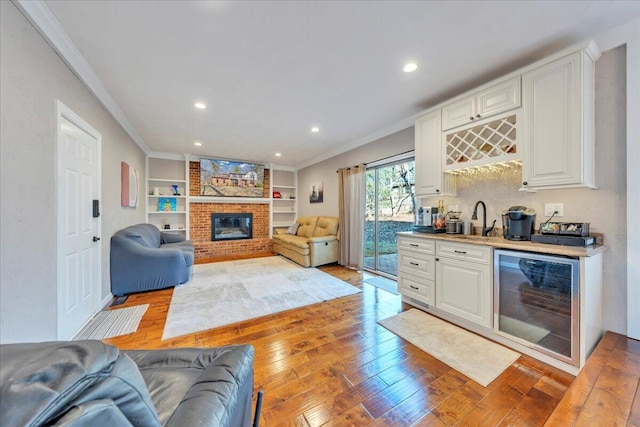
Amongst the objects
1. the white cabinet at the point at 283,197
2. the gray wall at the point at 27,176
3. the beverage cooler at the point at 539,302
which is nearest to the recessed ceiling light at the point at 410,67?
the beverage cooler at the point at 539,302

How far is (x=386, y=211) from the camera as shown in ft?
14.7

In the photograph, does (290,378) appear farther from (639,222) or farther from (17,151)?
(639,222)

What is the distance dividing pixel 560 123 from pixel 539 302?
4.76 ft

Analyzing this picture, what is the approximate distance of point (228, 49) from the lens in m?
2.08

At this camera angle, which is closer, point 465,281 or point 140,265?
point 465,281

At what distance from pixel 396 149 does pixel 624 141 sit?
235cm

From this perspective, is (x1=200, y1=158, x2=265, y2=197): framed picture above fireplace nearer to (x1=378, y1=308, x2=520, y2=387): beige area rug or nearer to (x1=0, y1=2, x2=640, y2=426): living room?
(x1=0, y1=2, x2=640, y2=426): living room

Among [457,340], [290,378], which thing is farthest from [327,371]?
[457,340]

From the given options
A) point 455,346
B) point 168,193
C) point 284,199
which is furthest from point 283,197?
point 455,346

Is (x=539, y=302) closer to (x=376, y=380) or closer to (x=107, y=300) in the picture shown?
(x=376, y=380)

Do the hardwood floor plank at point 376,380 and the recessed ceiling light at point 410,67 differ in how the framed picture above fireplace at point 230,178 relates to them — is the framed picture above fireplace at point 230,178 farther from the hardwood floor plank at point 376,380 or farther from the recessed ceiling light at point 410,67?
the recessed ceiling light at point 410,67

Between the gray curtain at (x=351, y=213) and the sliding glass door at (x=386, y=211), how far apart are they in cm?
19

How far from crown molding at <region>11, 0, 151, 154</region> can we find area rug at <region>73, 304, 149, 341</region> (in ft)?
8.01

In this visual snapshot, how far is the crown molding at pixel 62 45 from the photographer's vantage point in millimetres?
1583
